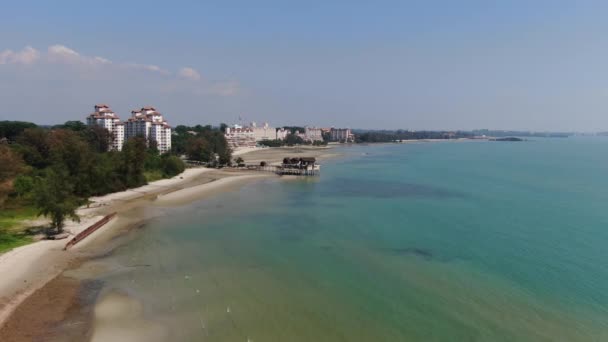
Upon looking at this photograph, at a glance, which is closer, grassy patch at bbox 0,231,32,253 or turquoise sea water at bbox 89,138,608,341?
turquoise sea water at bbox 89,138,608,341

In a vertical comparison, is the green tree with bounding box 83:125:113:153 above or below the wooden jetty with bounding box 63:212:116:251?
above

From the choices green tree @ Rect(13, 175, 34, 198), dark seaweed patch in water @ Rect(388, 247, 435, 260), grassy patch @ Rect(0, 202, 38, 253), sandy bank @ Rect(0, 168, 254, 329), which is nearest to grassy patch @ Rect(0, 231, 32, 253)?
grassy patch @ Rect(0, 202, 38, 253)

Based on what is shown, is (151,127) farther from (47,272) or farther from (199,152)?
(47,272)

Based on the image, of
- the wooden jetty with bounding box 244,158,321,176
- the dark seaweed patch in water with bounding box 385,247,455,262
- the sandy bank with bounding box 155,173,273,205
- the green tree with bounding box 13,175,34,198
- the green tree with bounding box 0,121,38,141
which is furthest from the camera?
the green tree with bounding box 0,121,38,141

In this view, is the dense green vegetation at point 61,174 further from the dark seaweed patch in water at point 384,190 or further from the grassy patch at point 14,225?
the dark seaweed patch in water at point 384,190

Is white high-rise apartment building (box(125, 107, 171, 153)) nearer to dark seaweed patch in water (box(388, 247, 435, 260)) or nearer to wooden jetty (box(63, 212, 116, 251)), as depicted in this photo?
wooden jetty (box(63, 212, 116, 251))

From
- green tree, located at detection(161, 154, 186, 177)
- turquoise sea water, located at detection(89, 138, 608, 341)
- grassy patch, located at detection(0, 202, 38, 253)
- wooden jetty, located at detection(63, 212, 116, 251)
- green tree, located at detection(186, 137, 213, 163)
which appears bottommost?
turquoise sea water, located at detection(89, 138, 608, 341)
